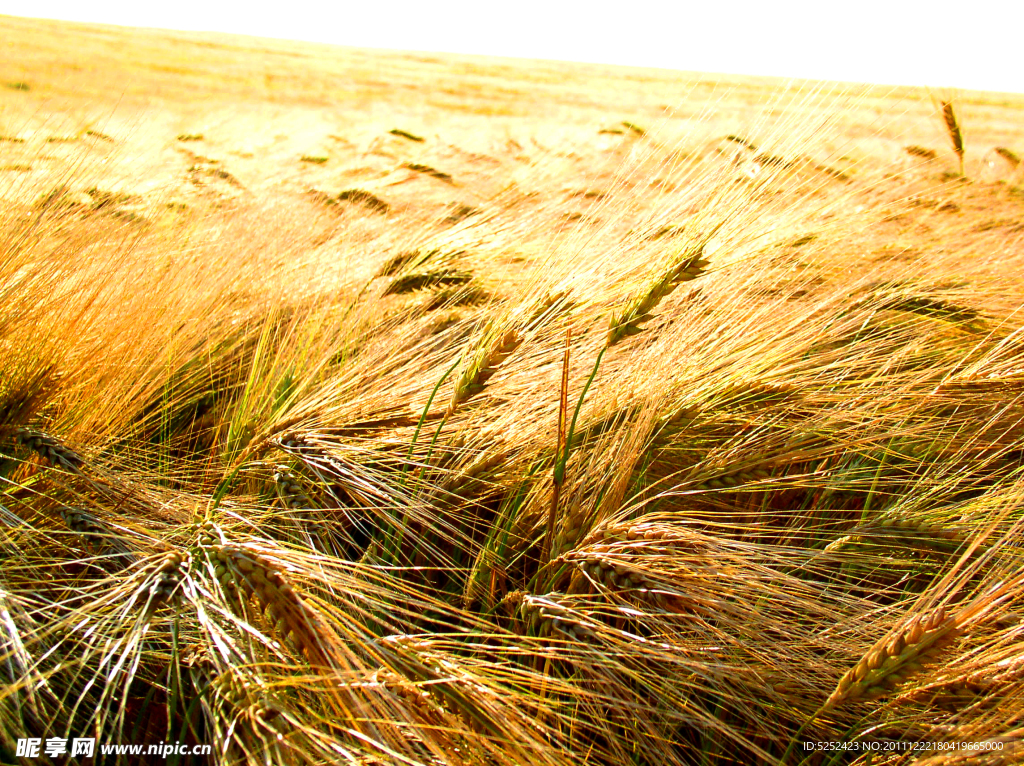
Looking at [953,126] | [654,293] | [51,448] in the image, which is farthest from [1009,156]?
[51,448]

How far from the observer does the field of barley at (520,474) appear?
583mm

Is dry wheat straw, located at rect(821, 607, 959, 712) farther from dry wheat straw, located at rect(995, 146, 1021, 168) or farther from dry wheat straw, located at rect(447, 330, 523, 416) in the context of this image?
dry wheat straw, located at rect(995, 146, 1021, 168)

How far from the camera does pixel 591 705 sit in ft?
2.10

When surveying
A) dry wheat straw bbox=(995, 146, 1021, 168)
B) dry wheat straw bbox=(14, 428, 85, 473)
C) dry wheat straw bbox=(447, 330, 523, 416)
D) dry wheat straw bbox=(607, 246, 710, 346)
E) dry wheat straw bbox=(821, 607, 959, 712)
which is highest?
dry wheat straw bbox=(995, 146, 1021, 168)

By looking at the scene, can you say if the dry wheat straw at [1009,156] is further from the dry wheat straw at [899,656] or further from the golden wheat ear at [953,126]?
the dry wheat straw at [899,656]

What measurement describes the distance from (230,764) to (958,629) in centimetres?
59

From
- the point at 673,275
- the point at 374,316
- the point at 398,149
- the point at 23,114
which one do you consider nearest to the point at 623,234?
the point at 673,275

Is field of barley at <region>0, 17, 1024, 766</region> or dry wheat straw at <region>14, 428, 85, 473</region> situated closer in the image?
field of barley at <region>0, 17, 1024, 766</region>

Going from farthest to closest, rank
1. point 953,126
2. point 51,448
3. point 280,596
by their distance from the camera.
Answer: point 953,126 < point 51,448 < point 280,596

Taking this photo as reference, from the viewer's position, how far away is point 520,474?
3.04ft

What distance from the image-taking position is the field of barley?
583 mm

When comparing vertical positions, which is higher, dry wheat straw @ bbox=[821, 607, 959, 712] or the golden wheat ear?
the golden wheat ear

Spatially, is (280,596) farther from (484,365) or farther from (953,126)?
(953,126)

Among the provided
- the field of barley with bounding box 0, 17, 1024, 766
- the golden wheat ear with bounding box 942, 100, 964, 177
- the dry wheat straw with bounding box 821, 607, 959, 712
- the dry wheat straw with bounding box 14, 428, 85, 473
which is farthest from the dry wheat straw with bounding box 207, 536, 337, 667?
the golden wheat ear with bounding box 942, 100, 964, 177
